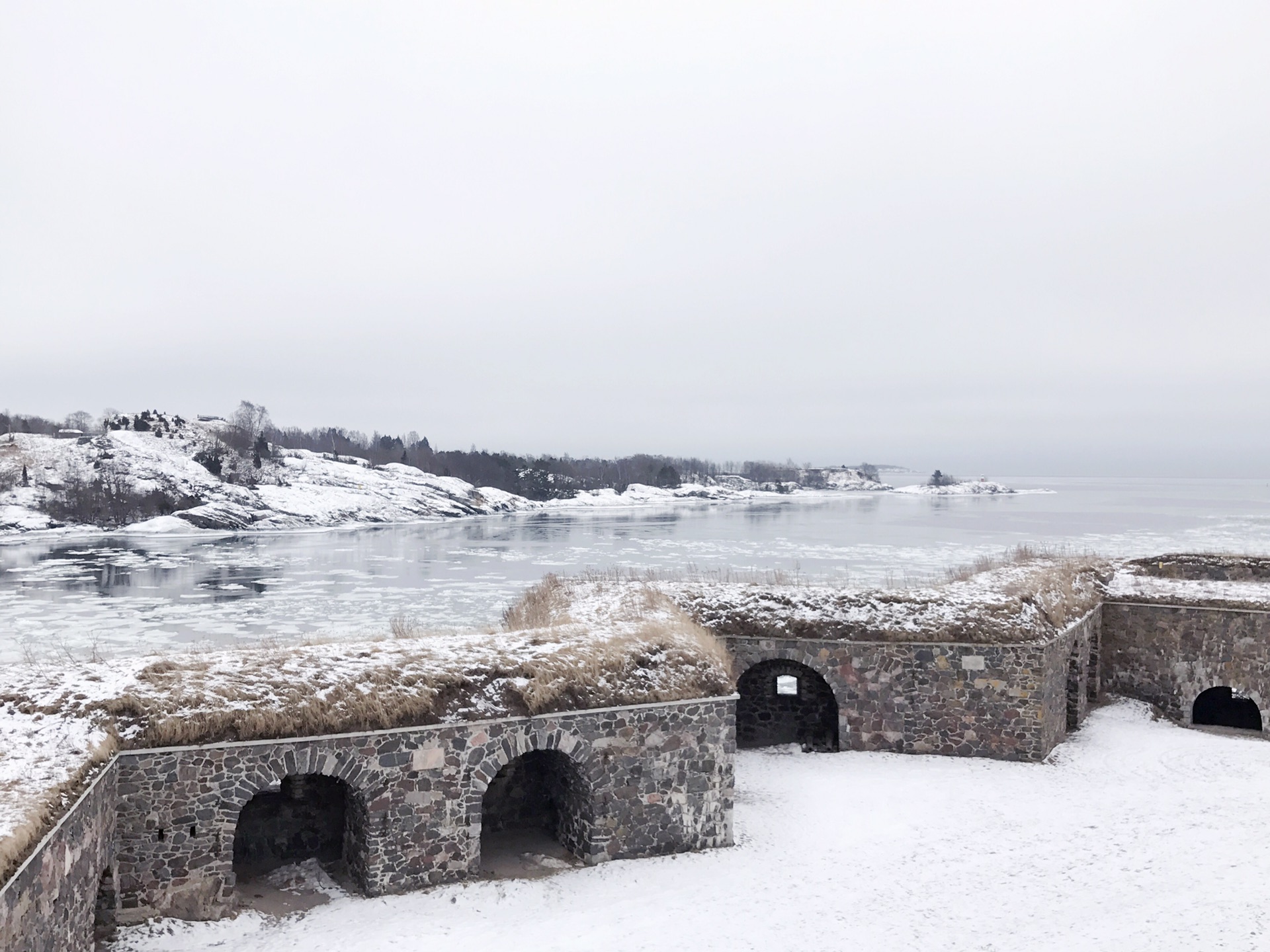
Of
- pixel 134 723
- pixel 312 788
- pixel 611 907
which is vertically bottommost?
pixel 611 907

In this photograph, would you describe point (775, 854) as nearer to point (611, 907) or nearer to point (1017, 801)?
point (611, 907)

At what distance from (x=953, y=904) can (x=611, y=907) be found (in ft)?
12.1

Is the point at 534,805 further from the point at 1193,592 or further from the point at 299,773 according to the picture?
the point at 1193,592

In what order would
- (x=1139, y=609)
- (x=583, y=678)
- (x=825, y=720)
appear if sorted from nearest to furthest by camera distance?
(x=583, y=678) → (x=825, y=720) → (x=1139, y=609)

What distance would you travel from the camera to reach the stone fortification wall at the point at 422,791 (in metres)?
8.37

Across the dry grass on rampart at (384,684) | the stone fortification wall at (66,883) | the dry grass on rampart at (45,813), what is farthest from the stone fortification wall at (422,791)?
the dry grass on rampart at (45,813)

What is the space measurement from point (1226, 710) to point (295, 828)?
18.5m

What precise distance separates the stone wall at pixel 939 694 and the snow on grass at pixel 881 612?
0.59 ft

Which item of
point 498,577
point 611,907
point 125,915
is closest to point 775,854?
point 611,907

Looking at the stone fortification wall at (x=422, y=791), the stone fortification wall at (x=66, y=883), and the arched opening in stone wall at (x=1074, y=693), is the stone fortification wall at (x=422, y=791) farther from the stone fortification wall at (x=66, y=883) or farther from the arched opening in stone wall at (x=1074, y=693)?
the arched opening in stone wall at (x=1074, y=693)

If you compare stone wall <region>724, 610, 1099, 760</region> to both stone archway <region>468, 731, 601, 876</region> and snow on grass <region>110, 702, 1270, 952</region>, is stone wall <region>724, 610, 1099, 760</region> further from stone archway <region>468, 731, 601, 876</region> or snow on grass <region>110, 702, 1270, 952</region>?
stone archway <region>468, 731, 601, 876</region>

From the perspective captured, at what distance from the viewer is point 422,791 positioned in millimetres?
9227

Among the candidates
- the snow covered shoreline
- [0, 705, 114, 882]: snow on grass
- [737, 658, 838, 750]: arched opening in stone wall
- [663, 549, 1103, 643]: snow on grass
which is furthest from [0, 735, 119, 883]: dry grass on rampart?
the snow covered shoreline

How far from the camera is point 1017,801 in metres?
11.9
